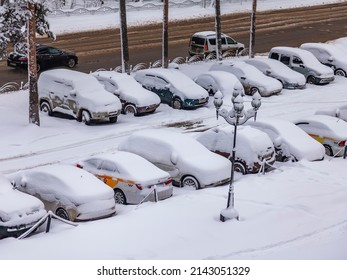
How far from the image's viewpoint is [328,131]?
24.4 m

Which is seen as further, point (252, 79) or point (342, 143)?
point (252, 79)

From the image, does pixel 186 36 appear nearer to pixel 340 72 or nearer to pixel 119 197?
pixel 340 72

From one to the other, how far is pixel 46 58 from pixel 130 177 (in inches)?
698

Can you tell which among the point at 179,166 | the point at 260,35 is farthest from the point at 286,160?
the point at 260,35

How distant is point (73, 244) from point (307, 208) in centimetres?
677

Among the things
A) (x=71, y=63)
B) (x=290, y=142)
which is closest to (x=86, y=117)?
(x=290, y=142)

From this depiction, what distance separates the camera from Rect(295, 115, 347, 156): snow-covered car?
2406 cm

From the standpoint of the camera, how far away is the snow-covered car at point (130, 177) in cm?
1845

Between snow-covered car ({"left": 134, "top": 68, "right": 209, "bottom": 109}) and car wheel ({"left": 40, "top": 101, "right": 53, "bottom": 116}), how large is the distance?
498 centimetres

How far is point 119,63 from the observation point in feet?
122

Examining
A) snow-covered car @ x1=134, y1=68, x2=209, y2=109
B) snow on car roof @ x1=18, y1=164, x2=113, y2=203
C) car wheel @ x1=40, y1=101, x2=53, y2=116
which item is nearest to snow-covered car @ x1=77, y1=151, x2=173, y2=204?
snow on car roof @ x1=18, y1=164, x2=113, y2=203

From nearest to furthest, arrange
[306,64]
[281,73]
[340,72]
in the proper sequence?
[281,73] < [306,64] < [340,72]

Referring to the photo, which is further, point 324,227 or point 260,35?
point 260,35

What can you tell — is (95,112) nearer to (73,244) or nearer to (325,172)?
(325,172)
